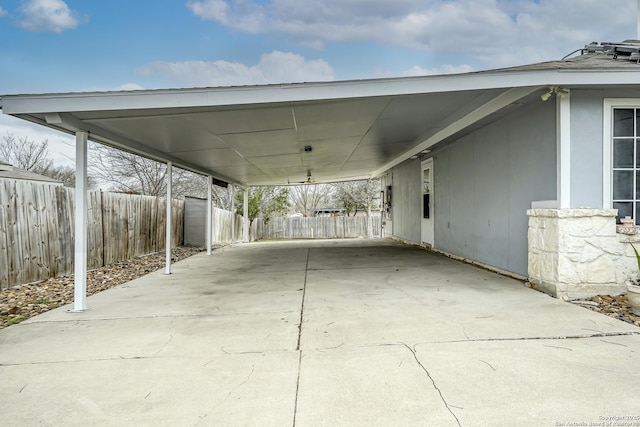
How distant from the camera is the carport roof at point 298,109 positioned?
3752 millimetres

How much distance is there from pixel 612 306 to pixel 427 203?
5.79 meters

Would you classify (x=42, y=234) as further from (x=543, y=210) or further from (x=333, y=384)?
(x=543, y=210)

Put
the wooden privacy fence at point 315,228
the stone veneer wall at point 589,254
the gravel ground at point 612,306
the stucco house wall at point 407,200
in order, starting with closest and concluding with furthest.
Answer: the gravel ground at point 612,306 < the stone veneer wall at point 589,254 < the stucco house wall at point 407,200 < the wooden privacy fence at point 315,228

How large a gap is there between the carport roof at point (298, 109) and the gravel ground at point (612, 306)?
8.38 ft

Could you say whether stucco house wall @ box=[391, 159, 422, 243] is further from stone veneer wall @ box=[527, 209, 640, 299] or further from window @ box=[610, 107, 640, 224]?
stone veneer wall @ box=[527, 209, 640, 299]

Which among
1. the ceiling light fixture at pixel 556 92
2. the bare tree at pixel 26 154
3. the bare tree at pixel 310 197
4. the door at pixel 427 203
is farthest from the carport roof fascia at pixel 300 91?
the bare tree at pixel 310 197

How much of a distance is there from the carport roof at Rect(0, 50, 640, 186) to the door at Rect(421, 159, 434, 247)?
8.04ft

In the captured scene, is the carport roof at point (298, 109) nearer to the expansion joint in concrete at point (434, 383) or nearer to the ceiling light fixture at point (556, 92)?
the ceiling light fixture at point (556, 92)

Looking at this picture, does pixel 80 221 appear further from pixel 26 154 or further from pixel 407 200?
pixel 26 154

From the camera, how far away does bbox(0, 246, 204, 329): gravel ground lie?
13.8 feet

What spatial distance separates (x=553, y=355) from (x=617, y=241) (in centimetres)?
254

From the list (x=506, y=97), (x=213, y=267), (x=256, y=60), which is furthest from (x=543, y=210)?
(x=256, y=60)

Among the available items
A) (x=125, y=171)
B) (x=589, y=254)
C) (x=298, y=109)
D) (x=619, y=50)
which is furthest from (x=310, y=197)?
(x=589, y=254)

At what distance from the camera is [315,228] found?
20.3 m
